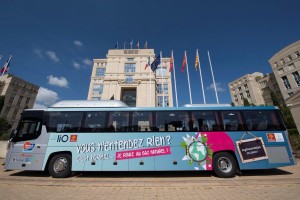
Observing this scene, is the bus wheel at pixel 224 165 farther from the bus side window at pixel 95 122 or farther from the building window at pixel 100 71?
the building window at pixel 100 71

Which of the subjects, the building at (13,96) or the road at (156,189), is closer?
the road at (156,189)

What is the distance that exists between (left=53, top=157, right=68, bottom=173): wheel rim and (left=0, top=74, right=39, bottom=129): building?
177ft

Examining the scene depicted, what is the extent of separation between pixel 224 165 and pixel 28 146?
34.2ft

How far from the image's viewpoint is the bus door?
24.6ft

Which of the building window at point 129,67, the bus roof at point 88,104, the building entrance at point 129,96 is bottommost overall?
the bus roof at point 88,104

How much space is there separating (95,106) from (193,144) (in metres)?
5.79

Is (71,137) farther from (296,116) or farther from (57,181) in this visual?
(296,116)

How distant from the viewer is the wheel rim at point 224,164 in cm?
748

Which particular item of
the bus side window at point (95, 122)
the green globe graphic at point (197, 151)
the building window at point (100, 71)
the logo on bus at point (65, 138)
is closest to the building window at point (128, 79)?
the building window at point (100, 71)

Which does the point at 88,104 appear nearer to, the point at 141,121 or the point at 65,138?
the point at 65,138

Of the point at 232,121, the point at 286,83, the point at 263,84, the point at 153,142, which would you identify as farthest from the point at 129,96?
the point at 263,84

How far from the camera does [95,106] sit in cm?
823

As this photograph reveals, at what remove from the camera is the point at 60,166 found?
300 inches

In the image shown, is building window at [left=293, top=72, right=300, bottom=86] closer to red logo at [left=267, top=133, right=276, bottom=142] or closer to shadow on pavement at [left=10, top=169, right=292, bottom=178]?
shadow on pavement at [left=10, top=169, right=292, bottom=178]
